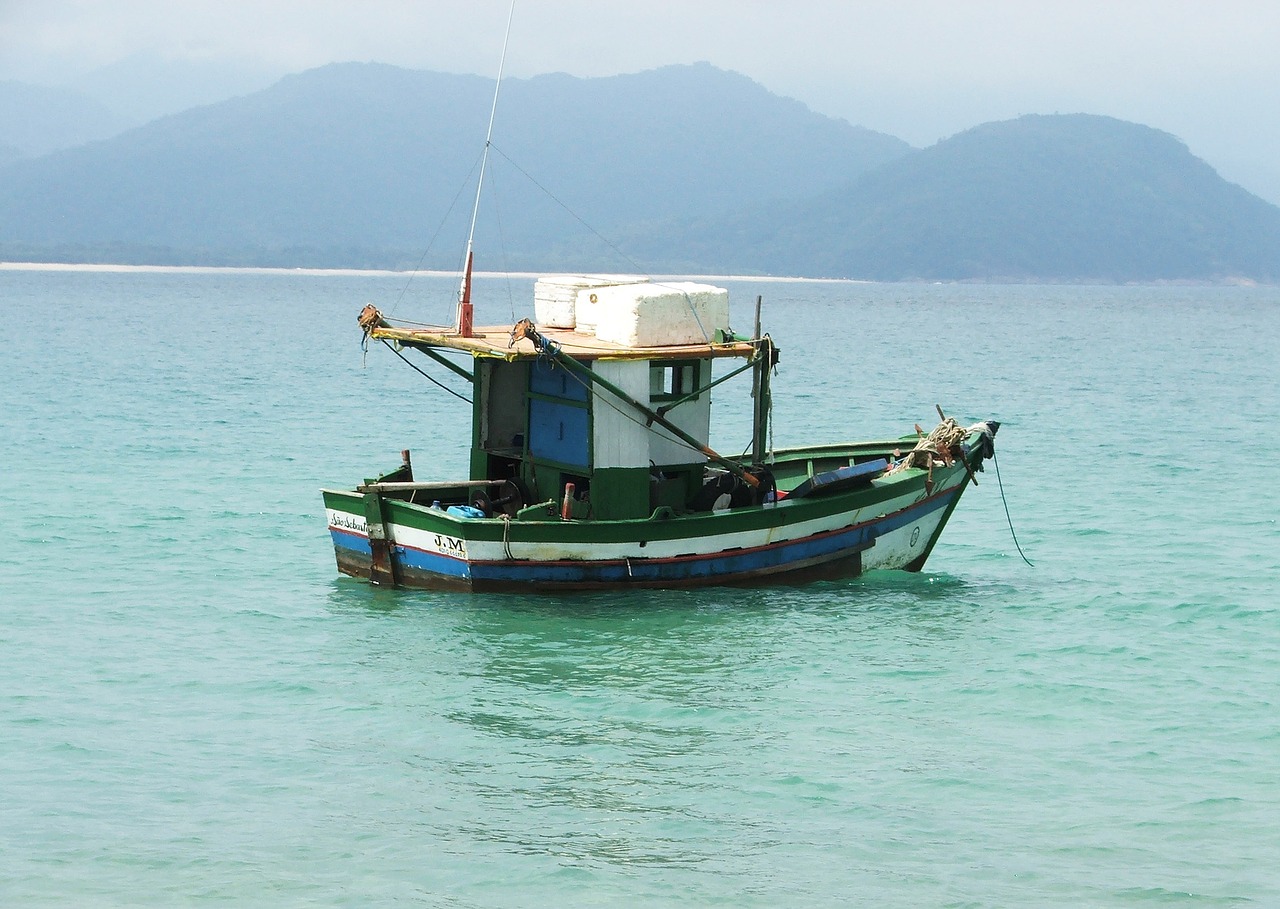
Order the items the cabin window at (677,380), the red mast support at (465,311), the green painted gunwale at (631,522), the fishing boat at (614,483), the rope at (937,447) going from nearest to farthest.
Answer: the green painted gunwale at (631,522) → the fishing boat at (614,483) → the red mast support at (465,311) → the cabin window at (677,380) → the rope at (937,447)

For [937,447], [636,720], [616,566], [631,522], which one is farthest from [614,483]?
[937,447]

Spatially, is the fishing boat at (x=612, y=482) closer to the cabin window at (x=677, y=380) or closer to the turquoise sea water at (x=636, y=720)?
the cabin window at (x=677, y=380)

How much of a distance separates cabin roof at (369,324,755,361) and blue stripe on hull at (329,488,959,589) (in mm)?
2478

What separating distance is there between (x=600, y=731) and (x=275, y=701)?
3.55m

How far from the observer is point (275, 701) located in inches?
645

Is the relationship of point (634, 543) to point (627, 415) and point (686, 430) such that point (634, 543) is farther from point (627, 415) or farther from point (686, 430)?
point (686, 430)

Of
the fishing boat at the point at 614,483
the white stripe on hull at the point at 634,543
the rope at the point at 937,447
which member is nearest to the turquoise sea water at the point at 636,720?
the fishing boat at the point at 614,483

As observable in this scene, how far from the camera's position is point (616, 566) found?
63.7ft

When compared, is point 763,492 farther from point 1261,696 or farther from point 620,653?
point 1261,696

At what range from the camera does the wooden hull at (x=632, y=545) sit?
19156 millimetres

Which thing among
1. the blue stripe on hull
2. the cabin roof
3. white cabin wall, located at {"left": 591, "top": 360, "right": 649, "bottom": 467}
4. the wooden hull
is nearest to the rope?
the wooden hull

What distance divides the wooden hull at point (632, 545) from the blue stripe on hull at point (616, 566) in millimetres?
12

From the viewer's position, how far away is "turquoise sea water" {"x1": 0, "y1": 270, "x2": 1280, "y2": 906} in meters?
12.1

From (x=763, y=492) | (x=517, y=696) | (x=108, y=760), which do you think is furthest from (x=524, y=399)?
(x=108, y=760)
